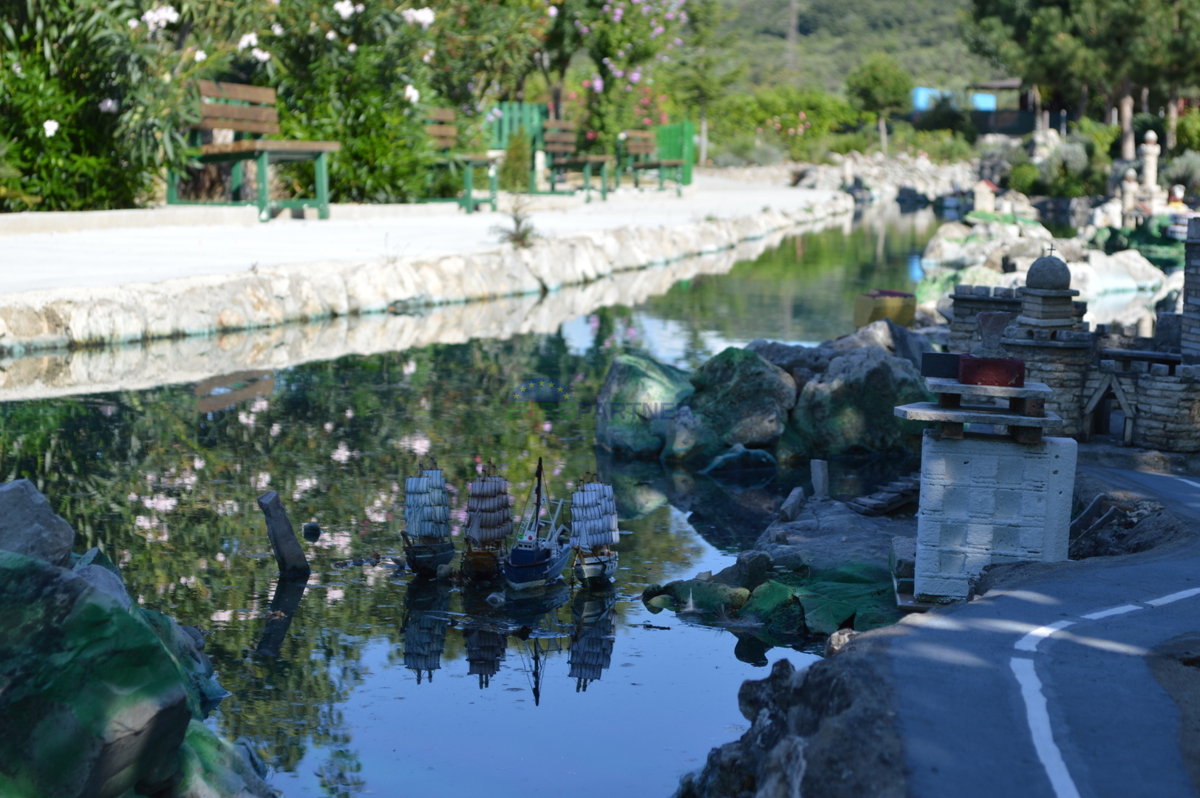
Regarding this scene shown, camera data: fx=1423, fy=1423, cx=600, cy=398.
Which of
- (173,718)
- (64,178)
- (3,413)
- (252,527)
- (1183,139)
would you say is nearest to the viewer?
(173,718)

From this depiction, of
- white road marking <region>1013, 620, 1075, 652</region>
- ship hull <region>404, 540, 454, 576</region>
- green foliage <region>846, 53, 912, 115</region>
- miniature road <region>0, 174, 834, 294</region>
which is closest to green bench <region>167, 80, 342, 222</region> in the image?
miniature road <region>0, 174, 834, 294</region>

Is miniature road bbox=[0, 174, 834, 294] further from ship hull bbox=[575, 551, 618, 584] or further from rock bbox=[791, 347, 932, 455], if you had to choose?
ship hull bbox=[575, 551, 618, 584]

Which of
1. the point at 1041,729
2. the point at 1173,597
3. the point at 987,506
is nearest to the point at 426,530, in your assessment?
the point at 987,506

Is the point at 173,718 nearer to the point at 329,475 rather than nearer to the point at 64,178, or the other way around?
the point at 329,475

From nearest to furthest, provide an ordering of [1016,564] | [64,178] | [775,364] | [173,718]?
[173,718], [1016,564], [775,364], [64,178]

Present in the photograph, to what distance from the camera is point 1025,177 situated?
155 feet

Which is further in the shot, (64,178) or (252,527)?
(64,178)

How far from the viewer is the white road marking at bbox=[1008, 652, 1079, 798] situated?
13.7ft

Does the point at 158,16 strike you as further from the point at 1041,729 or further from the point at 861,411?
the point at 1041,729

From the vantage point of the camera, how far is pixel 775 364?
12844 mm

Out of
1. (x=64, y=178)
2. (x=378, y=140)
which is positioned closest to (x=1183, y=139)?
(x=378, y=140)

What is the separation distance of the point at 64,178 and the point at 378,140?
231 inches

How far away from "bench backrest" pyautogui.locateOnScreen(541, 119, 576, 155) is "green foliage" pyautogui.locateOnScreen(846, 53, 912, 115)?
40655 millimetres

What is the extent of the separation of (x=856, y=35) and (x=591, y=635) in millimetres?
110003
